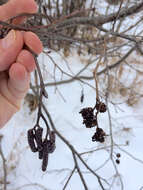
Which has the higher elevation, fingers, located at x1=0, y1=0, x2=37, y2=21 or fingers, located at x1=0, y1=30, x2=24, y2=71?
fingers, located at x1=0, y1=0, x2=37, y2=21

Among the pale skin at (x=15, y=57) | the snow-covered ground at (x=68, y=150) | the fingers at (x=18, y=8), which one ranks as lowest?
the snow-covered ground at (x=68, y=150)

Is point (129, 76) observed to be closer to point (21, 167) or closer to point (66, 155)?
point (66, 155)

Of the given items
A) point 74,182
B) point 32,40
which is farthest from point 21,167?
point 32,40

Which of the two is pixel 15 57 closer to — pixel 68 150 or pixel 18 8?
pixel 18 8

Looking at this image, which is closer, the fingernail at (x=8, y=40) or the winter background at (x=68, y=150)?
the fingernail at (x=8, y=40)

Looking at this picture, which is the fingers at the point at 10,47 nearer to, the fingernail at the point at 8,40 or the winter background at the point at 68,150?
the fingernail at the point at 8,40

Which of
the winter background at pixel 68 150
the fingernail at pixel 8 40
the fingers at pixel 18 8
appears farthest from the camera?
the winter background at pixel 68 150

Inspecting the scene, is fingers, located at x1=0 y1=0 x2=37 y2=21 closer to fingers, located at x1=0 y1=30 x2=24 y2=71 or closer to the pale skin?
the pale skin

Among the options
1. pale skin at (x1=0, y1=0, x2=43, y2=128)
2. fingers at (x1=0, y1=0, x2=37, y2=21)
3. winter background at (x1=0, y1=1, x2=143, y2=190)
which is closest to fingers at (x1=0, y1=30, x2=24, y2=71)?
pale skin at (x1=0, y1=0, x2=43, y2=128)

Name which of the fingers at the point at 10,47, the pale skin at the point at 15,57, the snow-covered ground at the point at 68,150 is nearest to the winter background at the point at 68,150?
the snow-covered ground at the point at 68,150
